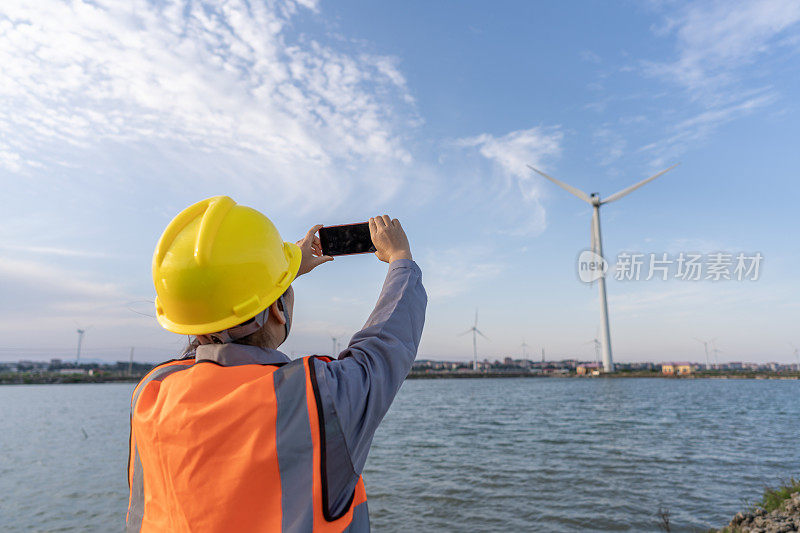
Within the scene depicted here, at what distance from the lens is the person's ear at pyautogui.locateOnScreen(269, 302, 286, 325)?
1.83 meters

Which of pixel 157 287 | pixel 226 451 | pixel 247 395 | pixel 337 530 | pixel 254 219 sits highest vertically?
pixel 254 219

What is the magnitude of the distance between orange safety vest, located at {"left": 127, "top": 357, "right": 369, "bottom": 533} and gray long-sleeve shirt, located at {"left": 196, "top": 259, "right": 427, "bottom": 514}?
29 millimetres

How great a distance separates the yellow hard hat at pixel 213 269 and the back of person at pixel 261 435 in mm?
67

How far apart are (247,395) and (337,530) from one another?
0.50 meters

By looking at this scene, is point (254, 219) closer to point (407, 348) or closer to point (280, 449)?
point (407, 348)

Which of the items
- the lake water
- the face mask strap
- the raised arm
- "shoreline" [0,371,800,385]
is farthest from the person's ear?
"shoreline" [0,371,800,385]

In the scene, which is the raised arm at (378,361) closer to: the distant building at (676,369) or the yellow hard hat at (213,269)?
the yellow hard hat at (213,269)

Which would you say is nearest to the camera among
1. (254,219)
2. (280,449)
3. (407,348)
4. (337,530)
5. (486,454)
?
(280,449)

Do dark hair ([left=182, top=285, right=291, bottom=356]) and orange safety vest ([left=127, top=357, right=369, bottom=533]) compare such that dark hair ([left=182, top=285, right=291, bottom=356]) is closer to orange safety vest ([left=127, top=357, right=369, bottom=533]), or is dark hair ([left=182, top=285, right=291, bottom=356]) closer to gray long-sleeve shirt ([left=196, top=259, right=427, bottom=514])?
gray long-sleeve shirt ([left=196, top=259, right=427, bottom=514])

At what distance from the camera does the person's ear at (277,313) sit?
6.01ft

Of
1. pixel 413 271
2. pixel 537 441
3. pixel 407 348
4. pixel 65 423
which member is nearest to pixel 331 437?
pixel 407 348

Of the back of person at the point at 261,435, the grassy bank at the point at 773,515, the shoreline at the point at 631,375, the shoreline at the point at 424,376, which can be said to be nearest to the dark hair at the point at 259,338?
the back of person at the point at 261,435

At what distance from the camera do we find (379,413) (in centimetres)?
153

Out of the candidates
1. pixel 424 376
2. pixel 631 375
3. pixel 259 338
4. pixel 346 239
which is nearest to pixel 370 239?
pixel 346 239
